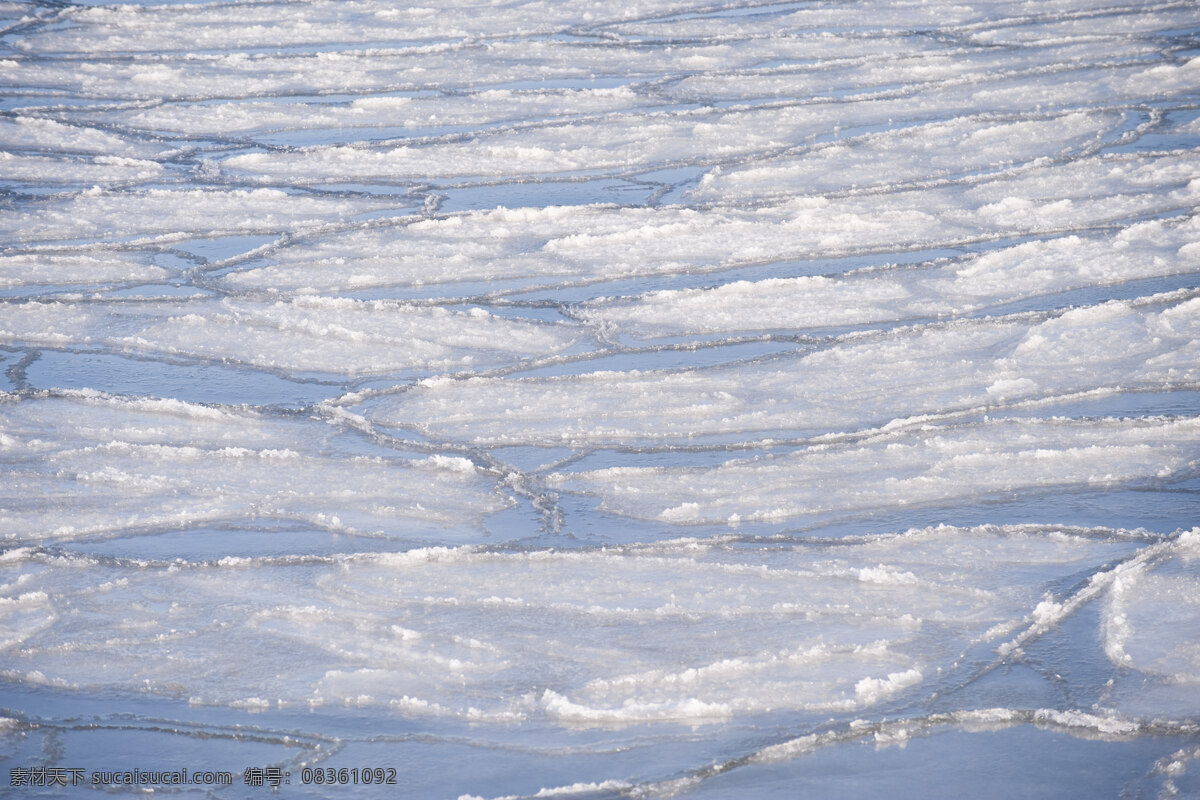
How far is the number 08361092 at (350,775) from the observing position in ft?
8.96

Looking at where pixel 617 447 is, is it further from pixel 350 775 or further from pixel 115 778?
pixel 115 778

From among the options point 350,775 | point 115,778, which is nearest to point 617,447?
point 350,775

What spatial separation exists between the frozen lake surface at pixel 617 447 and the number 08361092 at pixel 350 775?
1cm

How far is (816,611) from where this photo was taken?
3.28m

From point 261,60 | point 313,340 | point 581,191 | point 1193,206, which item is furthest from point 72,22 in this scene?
point 1193,206

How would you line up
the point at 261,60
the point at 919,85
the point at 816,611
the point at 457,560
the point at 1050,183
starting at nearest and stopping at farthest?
the point at 816,611 → the point at 457,560 → the point at 1050,183 → the point at 919,85 → the point at 261,60

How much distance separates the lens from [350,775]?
2.74 metres

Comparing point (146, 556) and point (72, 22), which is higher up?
point (72, 22)

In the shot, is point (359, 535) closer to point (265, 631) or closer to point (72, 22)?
point (265, 631)

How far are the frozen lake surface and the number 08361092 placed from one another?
0.01 meters

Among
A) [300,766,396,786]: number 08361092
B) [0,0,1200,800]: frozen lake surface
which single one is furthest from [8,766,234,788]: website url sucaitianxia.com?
[300,766,396,786]: number 08361092

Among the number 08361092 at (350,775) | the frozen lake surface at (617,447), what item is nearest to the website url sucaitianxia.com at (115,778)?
the frozen lake surface at (617,447)

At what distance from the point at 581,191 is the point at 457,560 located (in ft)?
12.8

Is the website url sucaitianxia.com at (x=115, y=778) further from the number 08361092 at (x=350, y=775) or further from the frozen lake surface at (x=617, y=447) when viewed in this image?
the number 08361092 at (x=350, y=775)
